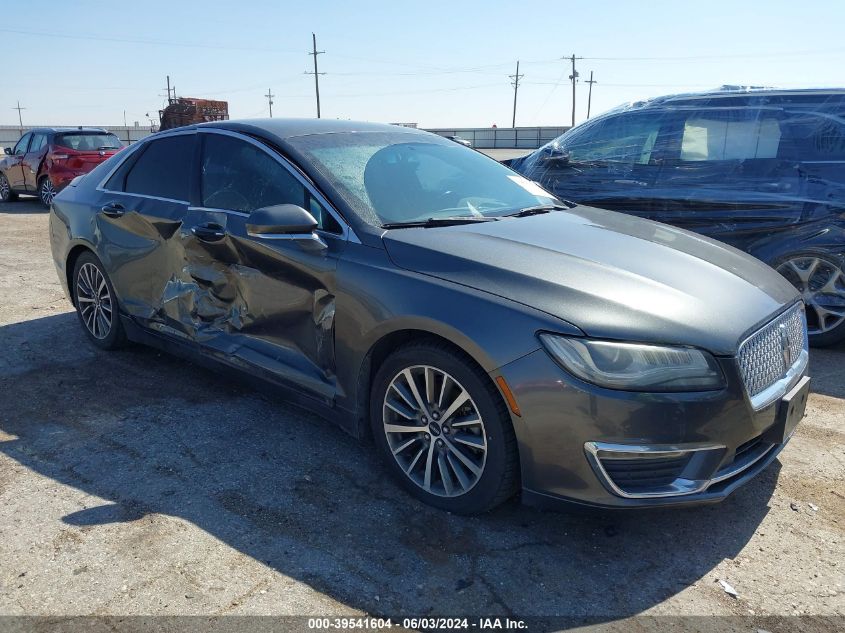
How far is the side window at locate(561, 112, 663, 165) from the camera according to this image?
5.77 m

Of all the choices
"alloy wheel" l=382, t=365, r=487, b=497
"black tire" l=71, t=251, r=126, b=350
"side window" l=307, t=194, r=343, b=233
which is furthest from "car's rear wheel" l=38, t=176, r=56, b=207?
"alloy wheel" l=382, t=365, r=487, b=497

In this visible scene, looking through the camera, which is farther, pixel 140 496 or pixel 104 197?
pixel 104 197

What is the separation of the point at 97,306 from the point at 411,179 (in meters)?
2.71

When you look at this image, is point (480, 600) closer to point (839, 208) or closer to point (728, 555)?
point (728, 555)

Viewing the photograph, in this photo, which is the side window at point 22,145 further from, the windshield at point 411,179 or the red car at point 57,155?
the windshield at point 411,179

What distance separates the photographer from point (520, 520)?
293cm

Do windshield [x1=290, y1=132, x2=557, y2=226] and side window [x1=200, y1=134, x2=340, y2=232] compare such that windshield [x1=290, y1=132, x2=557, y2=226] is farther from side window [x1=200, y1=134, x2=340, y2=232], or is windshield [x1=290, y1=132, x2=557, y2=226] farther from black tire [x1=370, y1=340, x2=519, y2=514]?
black tire [x1=370, y1=340, x2=519, y2=514]

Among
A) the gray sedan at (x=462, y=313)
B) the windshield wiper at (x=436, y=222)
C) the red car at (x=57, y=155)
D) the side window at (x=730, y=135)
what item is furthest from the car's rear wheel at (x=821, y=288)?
the red car at (x=57, y=155)

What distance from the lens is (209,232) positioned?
12.4 feet

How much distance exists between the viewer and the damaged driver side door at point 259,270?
3271mm

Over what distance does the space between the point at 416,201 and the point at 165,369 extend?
2.34 metres

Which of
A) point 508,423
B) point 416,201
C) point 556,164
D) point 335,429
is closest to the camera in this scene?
point 508,423

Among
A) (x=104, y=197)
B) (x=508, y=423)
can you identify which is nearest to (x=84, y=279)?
(x=104, y=197)

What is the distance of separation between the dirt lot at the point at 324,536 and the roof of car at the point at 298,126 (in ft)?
5.20
